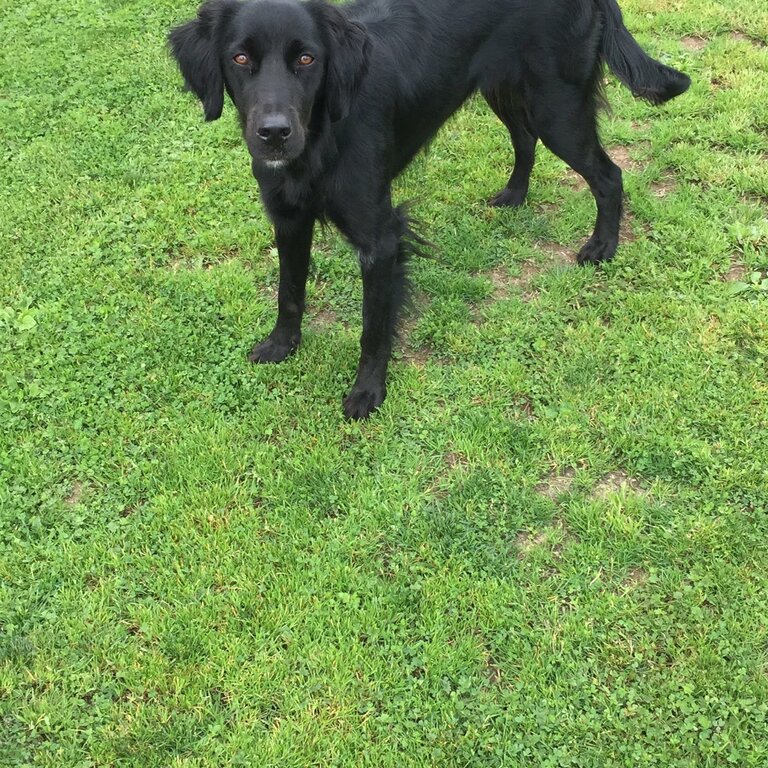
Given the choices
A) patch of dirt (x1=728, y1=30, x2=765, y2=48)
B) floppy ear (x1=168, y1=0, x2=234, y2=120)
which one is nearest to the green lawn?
patch of dirt (x1=728, y1=30, x2=765, y2=48)

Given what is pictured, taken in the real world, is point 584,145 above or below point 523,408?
above

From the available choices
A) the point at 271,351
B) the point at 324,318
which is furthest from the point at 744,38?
the point at 271,351

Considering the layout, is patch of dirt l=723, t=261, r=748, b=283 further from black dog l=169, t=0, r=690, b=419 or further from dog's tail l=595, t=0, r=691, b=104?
dog's tail l=595, t=0, r=691, b=104

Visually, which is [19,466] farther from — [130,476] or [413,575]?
[413,575]

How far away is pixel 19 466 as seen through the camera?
114 inches

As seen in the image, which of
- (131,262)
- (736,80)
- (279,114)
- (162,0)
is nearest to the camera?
(279,114)

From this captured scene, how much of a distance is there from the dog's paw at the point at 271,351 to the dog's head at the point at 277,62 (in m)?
0.99

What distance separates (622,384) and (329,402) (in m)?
1.31

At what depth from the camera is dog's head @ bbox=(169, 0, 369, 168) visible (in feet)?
7.82

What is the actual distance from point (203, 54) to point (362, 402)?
4.90 feet

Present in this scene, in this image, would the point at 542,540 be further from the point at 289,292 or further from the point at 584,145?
the point at 584,145

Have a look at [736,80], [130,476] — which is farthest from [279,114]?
[736,80]

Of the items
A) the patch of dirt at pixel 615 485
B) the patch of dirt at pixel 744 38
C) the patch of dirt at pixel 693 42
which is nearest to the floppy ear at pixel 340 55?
the patch of dirt at pixel 615 485

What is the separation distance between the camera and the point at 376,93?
107 inches
